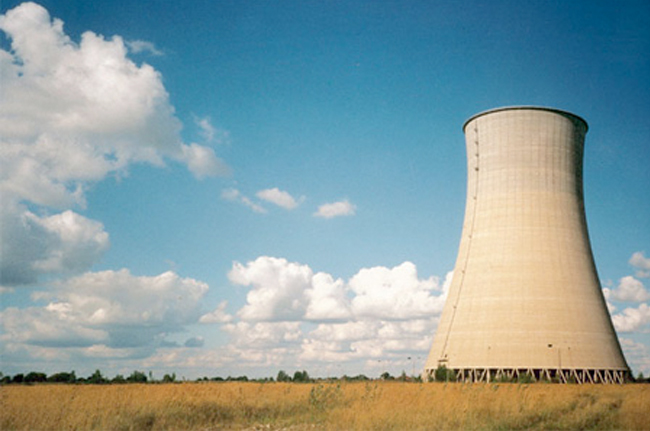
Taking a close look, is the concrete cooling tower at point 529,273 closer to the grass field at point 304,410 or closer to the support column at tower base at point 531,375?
the support column at tower base at point 531,375

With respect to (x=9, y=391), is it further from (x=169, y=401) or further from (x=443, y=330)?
(x=443, y=330)

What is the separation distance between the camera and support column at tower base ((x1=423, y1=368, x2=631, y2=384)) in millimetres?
20922

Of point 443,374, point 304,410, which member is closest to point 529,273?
point 443,374

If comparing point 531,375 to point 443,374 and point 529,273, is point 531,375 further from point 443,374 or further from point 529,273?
point 529,273

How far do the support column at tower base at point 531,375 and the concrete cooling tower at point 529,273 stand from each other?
0.18 feet

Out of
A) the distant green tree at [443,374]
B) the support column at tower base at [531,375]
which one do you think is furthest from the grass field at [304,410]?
the distant green tree at [443,374]

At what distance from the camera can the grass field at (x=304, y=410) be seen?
8.54 metres

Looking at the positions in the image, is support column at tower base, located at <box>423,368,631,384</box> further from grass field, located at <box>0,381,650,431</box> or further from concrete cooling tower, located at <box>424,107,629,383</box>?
grass field, located at <box>0,381,650,431</box>

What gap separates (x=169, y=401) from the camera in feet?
32.7

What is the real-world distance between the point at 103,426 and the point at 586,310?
62.4ft

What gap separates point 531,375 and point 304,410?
1341 cm

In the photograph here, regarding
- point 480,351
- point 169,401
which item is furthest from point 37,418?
point 480,351

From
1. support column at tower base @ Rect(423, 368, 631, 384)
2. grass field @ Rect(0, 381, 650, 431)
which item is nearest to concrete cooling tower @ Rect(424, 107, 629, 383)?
support column at tower base @ Rect(423, 368, 631, 384)

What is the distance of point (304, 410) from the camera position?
11.0 meters
